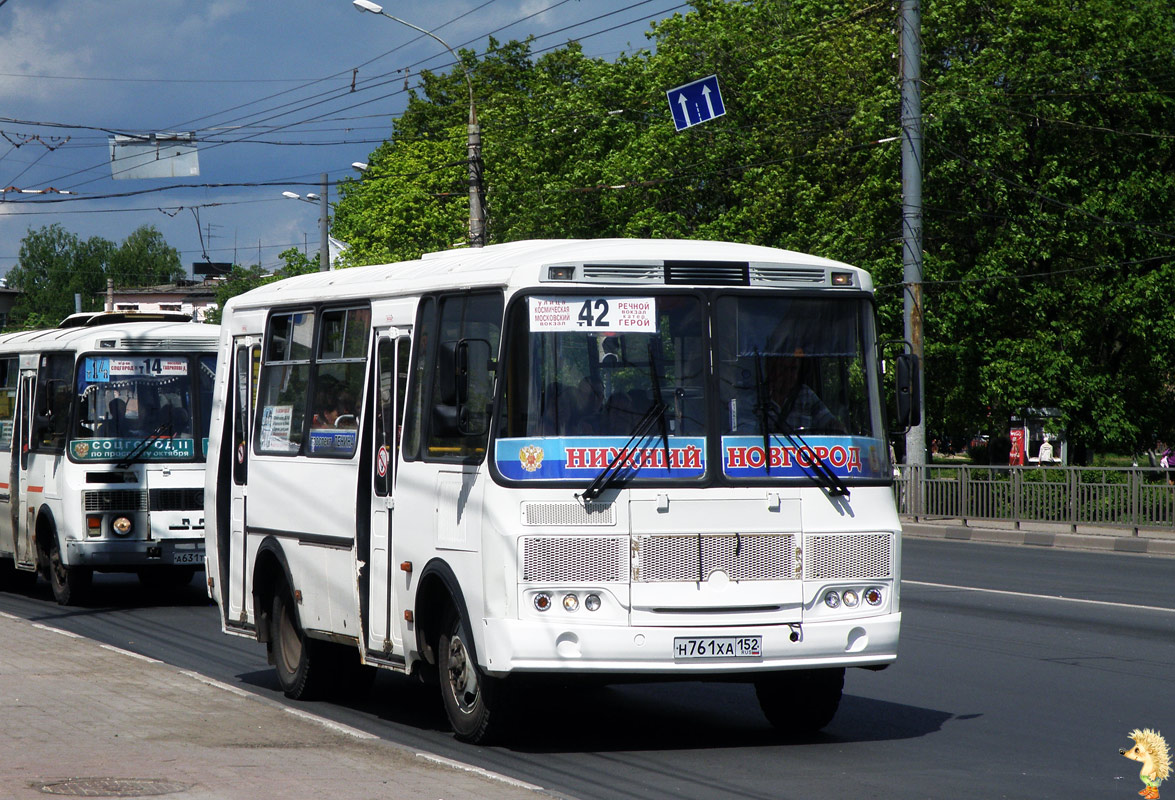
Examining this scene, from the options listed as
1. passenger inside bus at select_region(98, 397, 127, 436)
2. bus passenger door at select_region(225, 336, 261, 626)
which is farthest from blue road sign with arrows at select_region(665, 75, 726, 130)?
bus passenger door at select_region(225, 336, 261, 626)

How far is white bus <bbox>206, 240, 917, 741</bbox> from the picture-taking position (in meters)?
8.66

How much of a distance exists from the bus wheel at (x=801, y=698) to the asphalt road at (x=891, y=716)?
0.37 ft

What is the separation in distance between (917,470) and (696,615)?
2270cm

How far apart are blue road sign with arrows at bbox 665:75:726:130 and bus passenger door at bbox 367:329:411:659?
1010 inches

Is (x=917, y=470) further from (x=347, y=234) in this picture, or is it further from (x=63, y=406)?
(x=347, y=234)

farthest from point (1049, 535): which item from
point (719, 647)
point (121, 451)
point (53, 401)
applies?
point (719, 647)

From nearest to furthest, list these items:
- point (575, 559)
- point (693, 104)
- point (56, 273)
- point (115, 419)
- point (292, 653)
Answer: point (575, 559) → point (292, 653) → point (115, 419) → point (693, 104) → point (56, 273)

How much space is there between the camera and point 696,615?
8.70m

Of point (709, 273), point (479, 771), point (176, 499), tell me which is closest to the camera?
point (479, 771)

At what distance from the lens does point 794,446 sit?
9109 mm

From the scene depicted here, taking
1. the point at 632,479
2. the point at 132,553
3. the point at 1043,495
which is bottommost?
the point at 132,553

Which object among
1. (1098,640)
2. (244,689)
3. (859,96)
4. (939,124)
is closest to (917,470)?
(939,124)

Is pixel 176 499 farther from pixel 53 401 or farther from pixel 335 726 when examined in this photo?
pixel 335 726

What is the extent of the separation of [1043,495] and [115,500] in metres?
16.0
